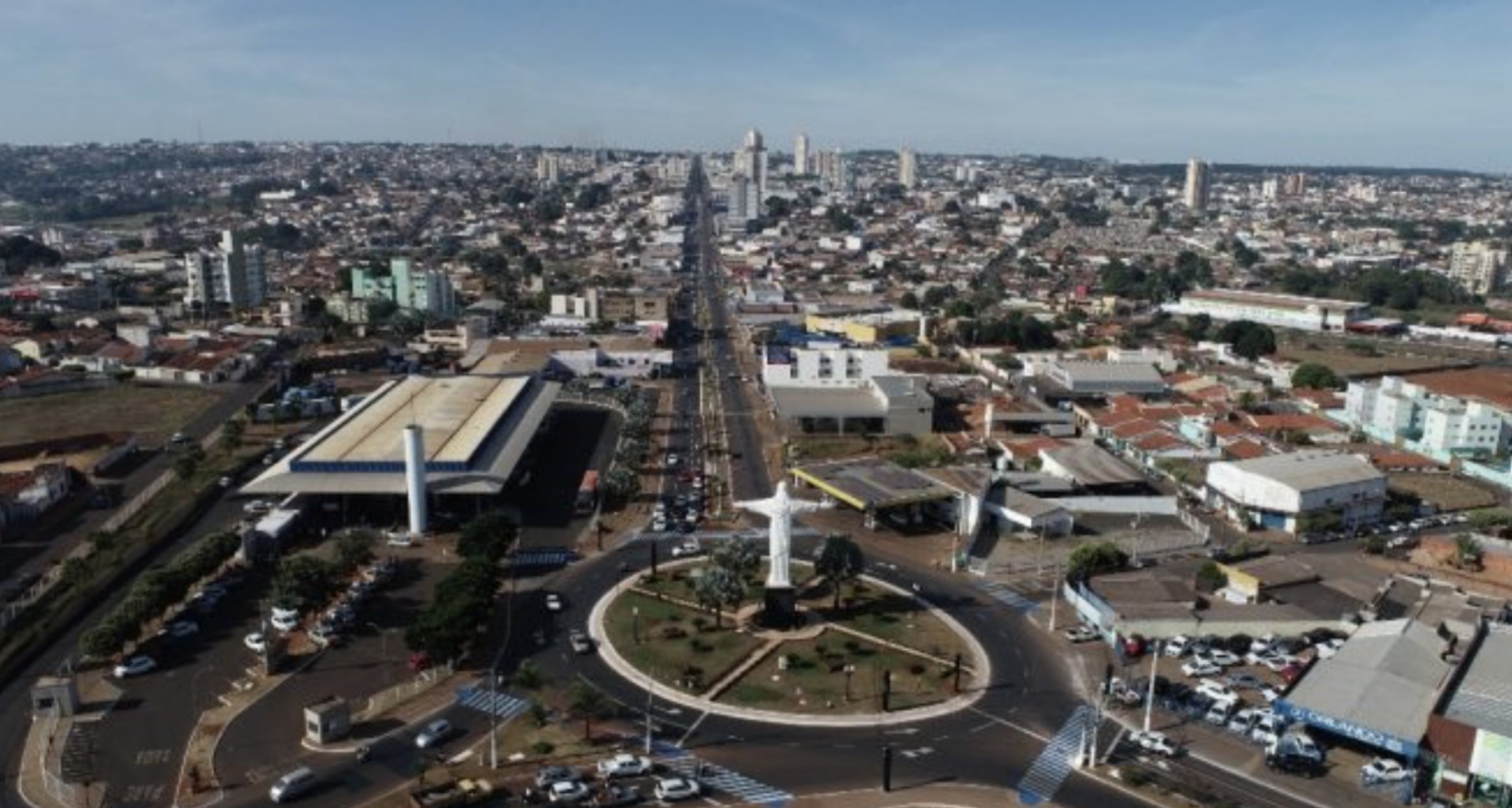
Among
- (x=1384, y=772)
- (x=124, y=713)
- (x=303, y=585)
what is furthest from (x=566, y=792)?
(x=1384, y=772)

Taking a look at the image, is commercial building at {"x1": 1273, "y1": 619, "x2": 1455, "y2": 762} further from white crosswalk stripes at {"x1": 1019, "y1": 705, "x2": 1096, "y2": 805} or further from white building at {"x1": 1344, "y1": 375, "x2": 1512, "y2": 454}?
white building at {"x1": 1344, "y1": 375, "x2": 1512, "y2": 454}

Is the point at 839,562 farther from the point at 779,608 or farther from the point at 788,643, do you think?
the point at 788,643

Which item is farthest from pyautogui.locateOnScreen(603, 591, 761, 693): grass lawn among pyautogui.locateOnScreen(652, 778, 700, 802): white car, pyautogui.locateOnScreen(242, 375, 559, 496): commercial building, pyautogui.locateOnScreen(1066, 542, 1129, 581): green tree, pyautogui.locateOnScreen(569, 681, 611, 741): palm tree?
pyautogui.locateOnScreen(1066, 542, 1129, 581): green tree

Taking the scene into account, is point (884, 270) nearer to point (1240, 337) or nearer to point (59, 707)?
point (1240, 337)

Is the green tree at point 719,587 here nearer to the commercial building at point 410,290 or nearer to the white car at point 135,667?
the white car at point 135,667

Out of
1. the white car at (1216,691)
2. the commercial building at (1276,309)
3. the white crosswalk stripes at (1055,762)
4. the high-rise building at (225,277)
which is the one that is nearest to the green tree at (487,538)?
the white crosswalk stripes at (1055,762)

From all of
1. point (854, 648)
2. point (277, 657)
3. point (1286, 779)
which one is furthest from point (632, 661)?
point (1286, 779)
